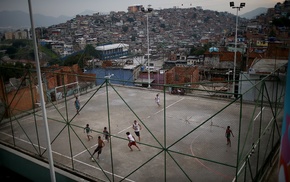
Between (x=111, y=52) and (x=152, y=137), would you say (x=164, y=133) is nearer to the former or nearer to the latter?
(x=152, y=137)

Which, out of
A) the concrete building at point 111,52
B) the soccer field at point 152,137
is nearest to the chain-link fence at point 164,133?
the soccer field at point 152,137

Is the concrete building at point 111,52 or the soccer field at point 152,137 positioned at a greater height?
the concrete building at point 111,52

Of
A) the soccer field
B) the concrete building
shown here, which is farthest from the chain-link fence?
the concrete building

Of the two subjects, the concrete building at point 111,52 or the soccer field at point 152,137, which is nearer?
the soccer field at point 152,137

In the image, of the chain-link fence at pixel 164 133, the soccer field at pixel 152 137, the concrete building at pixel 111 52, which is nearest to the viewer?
the chain-link fence at pixel 164 133

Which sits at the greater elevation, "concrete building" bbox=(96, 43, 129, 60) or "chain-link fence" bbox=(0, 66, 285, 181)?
"concrete building" bbox=(96, 43, 129, 60)

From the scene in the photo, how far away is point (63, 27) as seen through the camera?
8069 cm

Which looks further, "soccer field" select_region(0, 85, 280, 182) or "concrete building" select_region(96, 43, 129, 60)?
"concrete building" select_region(96, 43, 129, 60)

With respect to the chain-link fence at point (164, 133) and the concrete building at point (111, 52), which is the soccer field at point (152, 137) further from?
the concrete building at point (111, 52)

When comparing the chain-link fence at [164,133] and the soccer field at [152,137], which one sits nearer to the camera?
the chain-link fence at [164,133]

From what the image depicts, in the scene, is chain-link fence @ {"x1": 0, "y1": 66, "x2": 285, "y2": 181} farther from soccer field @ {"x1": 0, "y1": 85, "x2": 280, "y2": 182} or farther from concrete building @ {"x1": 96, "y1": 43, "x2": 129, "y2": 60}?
concrete building @ {"x1": 96, "y1": 43, "x2": 129, "y2": 60}

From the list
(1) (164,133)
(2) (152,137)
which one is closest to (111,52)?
(2) (152,137)

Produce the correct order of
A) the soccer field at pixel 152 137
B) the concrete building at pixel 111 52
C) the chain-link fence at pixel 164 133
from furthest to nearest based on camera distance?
the concrete building at pixel 111 52, the soccer field at pixel 152 137, the chain-link fence at pixel 164 133

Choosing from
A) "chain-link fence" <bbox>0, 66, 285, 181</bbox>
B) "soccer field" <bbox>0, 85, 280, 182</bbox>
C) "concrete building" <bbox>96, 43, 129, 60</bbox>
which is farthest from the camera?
"concrete building" <bbox>96, 43, 129, 60</bbox>
